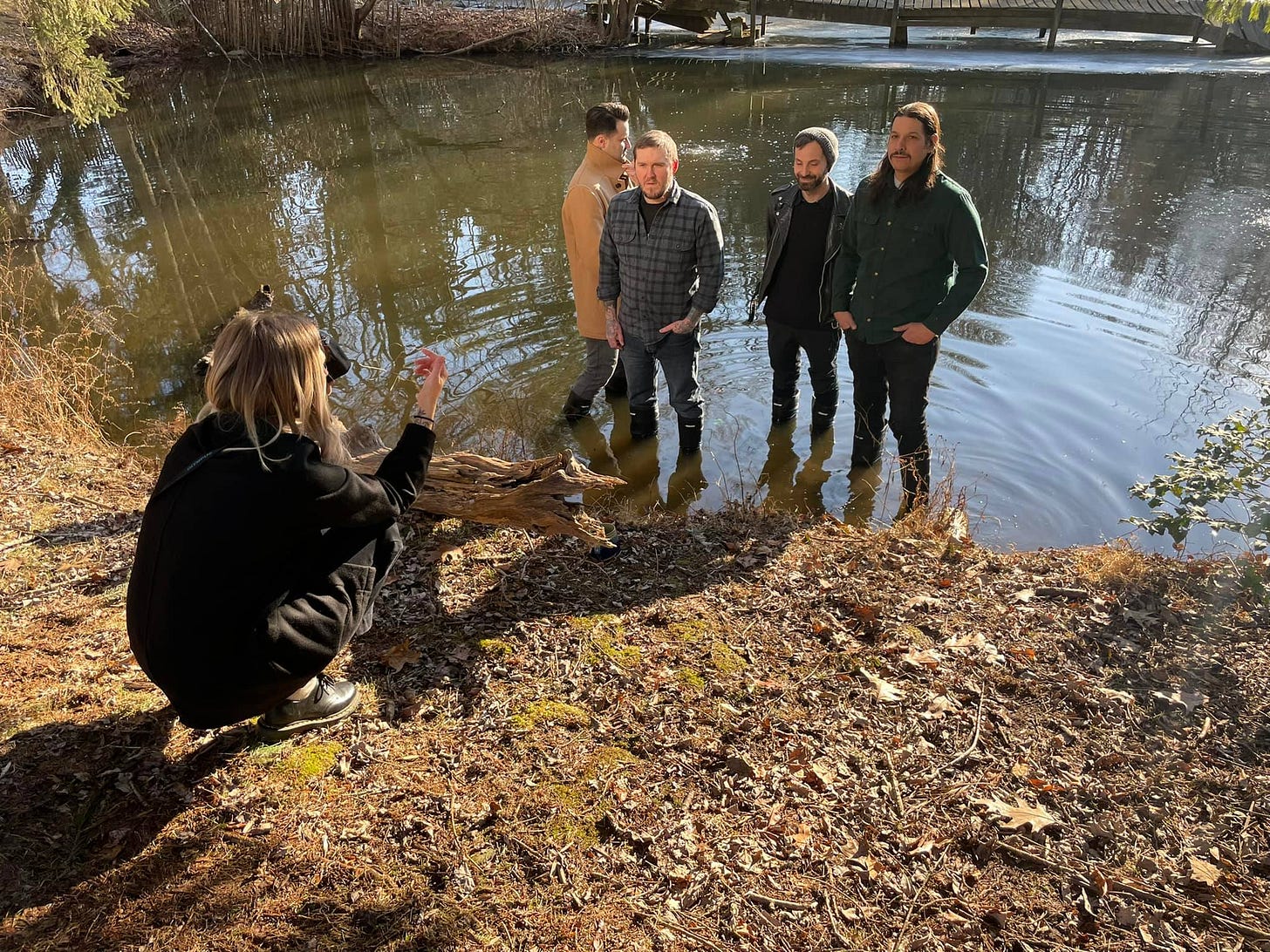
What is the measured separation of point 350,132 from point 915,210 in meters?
14.7

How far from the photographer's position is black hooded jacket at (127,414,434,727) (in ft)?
8.05

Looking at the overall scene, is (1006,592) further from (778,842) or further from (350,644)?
(350,644)

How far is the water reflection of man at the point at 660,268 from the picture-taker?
16.7 feet

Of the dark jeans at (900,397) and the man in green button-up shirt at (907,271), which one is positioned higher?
the man in green button-up shirt at (907,271)

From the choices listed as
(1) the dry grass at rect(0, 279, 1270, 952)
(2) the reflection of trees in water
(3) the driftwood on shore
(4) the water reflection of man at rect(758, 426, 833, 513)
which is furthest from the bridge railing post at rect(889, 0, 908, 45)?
(3) the driftwood on shore

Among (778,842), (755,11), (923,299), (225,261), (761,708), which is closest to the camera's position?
(778,842)

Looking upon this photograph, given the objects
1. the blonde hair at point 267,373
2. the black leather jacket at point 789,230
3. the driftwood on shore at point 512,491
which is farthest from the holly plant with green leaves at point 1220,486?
the blonde hair at point 267,373

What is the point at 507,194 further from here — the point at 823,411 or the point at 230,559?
the point at 230,559

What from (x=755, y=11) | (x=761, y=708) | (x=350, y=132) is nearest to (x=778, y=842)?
(x=761, y=708)

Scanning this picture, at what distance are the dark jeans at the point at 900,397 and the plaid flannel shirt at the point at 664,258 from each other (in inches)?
41.8

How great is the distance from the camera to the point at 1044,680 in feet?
12.2

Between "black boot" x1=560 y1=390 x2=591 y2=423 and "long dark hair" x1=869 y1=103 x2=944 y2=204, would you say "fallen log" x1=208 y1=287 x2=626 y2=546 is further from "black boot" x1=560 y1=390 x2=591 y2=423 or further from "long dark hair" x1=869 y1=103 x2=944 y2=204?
"long dark hair" x1=869 y1=103 x2=944 y2=204

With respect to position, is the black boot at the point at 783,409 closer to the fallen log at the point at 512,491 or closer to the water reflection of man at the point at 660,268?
the water reflection of man at the point at 660,268

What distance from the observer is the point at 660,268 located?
5.27 meters
